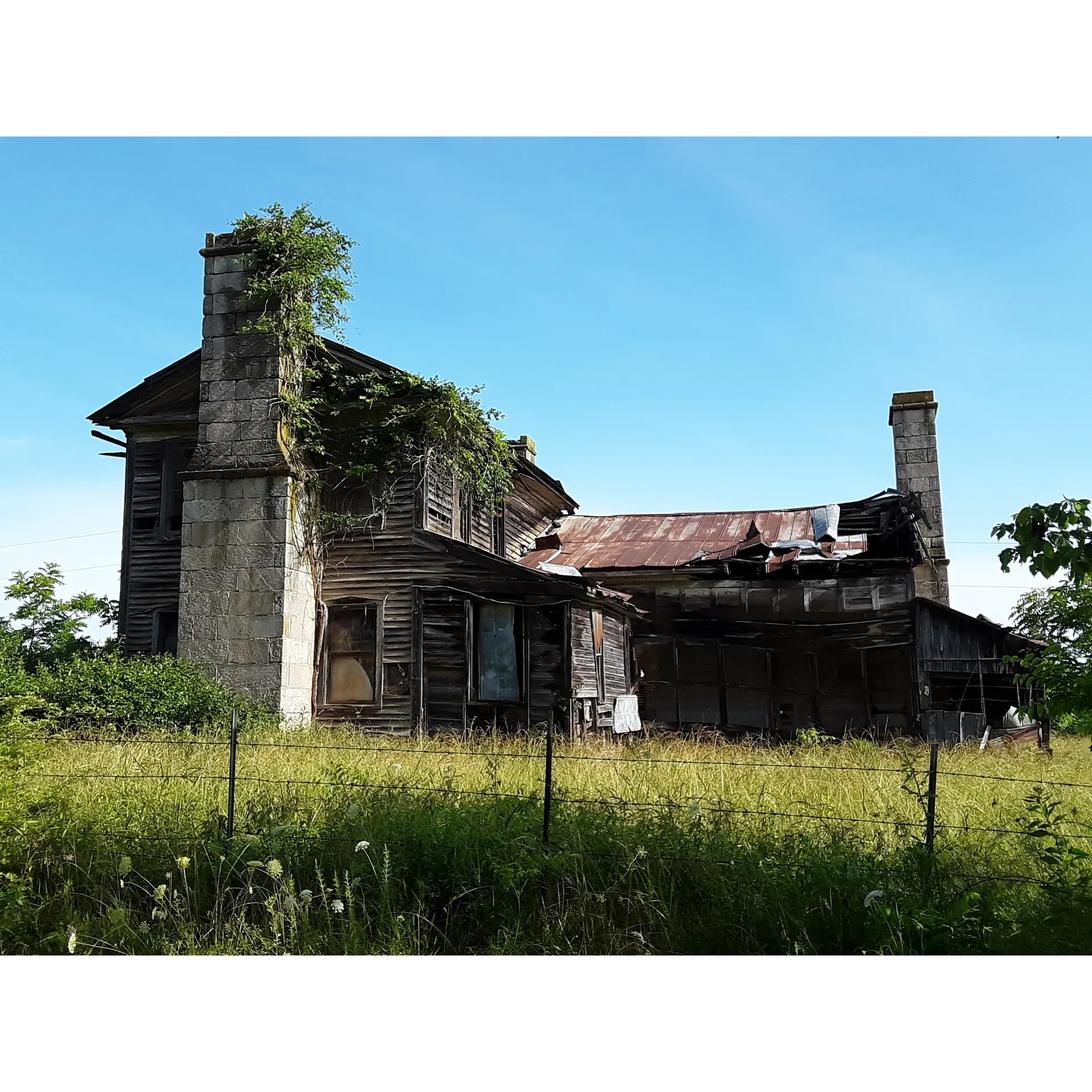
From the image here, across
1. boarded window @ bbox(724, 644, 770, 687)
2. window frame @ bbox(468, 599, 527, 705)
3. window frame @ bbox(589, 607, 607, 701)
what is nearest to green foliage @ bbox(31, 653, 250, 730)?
window frame @ bbox(468, 599, 527, 705)

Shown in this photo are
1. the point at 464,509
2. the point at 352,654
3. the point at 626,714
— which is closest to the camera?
the point at 352,654

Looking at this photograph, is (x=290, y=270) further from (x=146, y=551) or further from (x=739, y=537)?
(x=739, y=537)

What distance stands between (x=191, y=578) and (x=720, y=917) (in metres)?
13.1

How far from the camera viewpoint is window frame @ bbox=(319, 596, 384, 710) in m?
17.0

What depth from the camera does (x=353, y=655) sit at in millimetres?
17344

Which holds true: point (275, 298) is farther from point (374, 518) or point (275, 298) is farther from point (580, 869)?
point (580, 869)

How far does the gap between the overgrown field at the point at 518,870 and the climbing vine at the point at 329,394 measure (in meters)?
9.15

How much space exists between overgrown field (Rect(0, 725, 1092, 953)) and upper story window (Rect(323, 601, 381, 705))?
8201 mm

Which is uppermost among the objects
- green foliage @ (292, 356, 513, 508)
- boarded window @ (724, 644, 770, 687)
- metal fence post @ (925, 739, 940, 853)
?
green foliage @ (292, 356, 513, 508)

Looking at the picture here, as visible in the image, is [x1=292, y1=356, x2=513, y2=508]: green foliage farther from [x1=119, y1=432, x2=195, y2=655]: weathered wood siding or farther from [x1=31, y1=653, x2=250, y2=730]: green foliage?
[x1=31, y1=653, x2=250, y2=730]: green foliage

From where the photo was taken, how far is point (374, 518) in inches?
684

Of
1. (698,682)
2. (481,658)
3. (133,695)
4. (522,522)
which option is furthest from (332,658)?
(698,682)

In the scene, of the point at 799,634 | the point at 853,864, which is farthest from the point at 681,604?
the point at 853,864

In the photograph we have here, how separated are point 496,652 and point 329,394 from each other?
6069 millimetres
